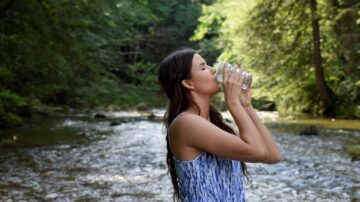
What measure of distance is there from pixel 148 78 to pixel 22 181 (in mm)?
32236

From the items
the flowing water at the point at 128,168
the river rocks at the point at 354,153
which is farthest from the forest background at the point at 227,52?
the river rocks at the point at 354,153

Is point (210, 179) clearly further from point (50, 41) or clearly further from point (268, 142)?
point (50, 41)

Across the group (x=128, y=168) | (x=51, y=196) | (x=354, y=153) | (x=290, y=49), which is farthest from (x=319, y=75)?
(x=51, y=196)

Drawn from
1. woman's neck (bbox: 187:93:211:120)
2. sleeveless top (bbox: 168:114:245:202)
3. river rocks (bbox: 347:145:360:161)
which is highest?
woman's neck (bbox: 187:93:211:120)

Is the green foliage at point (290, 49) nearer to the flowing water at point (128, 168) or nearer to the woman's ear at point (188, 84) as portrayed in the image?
the flowing water at point (128, 168)

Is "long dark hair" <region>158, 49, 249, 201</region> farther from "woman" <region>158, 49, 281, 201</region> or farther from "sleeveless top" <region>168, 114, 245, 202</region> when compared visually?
"sleeveless top" <region>168, 114, 245, 202</region>

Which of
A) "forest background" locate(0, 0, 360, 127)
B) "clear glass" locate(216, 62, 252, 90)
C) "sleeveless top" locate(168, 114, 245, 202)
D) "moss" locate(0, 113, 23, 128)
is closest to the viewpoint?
"clear glass" locate(216, 62, 252, 90)

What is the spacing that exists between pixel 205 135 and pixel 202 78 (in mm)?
273

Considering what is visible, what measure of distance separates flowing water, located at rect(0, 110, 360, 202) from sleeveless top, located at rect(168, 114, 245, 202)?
460 cm

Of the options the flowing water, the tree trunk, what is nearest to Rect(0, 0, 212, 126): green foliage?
the flowing water

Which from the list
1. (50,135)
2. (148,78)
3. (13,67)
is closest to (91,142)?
(50,135)

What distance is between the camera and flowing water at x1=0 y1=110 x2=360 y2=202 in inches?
284

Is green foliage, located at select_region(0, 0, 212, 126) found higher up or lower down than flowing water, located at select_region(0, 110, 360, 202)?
higher up

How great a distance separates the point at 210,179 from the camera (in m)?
2.38
